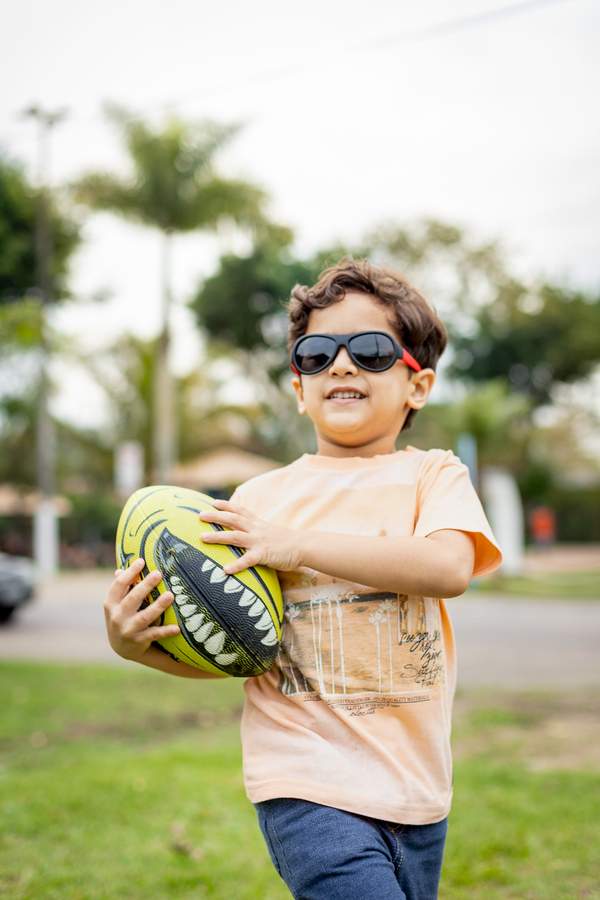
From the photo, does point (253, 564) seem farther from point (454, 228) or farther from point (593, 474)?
point (593, 474)

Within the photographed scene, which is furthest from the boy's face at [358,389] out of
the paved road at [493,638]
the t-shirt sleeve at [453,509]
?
the paved road at [493,638]

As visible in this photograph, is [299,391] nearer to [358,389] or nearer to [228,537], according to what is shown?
[358,389]

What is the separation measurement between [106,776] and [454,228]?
105 feet

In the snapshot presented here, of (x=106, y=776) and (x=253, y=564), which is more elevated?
(x=253, y=564)

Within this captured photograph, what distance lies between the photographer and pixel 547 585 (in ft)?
65.1

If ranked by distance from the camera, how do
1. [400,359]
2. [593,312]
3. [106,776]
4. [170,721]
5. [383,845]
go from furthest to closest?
[593,312], [170,721], [106,776], [400,359], [383,845]

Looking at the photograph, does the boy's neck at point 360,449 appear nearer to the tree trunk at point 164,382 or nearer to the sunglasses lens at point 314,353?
the sunglasses lens at point 314,353

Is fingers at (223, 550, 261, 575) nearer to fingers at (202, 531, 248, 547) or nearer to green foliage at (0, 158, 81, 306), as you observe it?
fingers at (202, 531, 248, 547)

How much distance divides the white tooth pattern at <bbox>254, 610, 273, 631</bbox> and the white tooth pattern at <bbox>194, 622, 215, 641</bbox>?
0.11 m

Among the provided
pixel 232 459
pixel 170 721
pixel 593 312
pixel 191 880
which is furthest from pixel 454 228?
pixel 191 880

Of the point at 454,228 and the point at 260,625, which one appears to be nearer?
the point at 260,625

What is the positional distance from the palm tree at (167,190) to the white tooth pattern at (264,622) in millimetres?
23304

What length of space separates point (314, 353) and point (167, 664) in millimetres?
870

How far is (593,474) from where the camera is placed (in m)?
55.8
